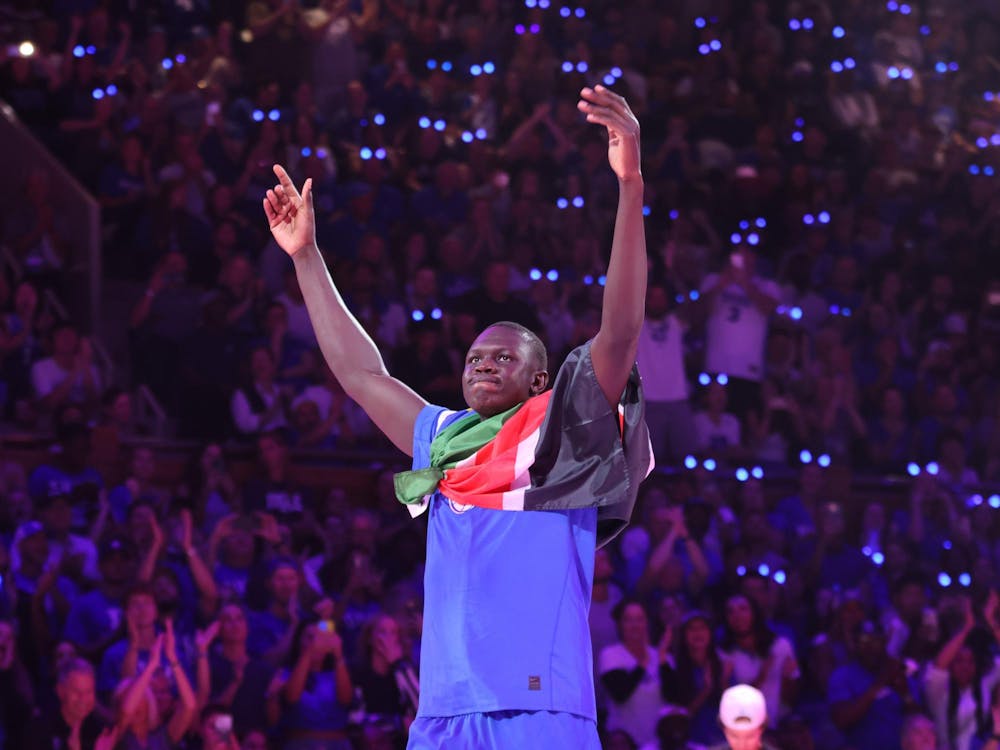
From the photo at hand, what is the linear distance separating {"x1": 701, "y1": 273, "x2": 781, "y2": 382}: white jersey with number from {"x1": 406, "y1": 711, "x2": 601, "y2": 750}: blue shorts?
7.19 metres

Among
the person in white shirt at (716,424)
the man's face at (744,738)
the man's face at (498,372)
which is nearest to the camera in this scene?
the man's face at (498,372)

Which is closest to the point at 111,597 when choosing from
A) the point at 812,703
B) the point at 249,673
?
the point at 249,673

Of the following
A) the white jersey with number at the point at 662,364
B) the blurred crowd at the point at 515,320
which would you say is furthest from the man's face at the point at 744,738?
the white jersey with number at the point at 662,364

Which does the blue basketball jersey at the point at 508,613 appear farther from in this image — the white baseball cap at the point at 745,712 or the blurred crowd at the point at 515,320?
the blurred crowd at the point at 515,320

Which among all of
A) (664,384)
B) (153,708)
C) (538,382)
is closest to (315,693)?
(153,708)

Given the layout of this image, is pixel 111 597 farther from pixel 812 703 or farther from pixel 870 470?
pixel 870 470

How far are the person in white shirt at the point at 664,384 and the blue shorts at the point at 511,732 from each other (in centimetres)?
654

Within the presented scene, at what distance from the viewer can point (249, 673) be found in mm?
7188

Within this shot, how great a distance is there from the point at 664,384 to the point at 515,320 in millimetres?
1045

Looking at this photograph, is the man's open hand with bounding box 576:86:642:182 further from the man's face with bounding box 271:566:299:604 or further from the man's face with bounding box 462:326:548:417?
the man's face with bounding box 271:566:299:604

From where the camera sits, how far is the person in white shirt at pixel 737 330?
33.3 feet

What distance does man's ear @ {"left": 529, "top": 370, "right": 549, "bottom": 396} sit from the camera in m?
3.44

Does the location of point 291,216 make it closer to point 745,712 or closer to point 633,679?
point 745,712

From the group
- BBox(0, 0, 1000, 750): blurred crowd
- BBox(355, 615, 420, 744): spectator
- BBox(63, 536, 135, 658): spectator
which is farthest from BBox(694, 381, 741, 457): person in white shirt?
BBox(63, 536, 135, 658): spectator
